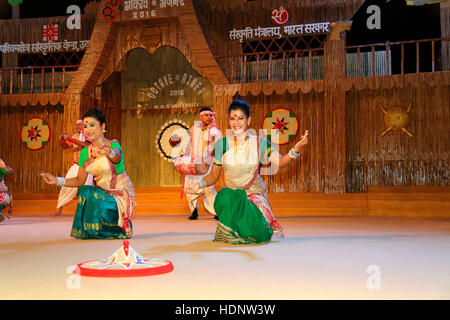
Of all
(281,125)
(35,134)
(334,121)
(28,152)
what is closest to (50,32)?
(35,134)

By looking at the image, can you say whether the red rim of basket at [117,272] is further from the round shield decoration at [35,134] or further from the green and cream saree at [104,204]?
the round shield decoration at [35,134]

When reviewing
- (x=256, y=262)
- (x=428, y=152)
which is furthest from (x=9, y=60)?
(x=256, y=262)

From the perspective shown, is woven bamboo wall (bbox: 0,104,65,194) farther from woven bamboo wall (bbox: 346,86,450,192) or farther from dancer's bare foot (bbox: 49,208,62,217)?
woven bamboo wall (bbox: 346,86,450,192)

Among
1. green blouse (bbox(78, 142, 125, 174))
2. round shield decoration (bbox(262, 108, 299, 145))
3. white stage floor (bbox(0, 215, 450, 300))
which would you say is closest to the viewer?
white stage floor (bbox(0, 215, 450, 300))

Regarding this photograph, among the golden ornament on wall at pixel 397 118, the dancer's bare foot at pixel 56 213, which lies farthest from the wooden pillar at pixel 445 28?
the dancer's bare foot at pixel 56 213

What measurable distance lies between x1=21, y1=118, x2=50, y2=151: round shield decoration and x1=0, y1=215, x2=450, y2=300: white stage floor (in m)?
5.90

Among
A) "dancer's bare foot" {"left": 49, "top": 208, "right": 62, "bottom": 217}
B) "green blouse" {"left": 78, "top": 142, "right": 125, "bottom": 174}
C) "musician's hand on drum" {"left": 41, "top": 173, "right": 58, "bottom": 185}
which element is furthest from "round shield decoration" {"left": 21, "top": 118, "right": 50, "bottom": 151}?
"musician's hand on drum" {"left": 41, "top": 173, "right": 58, "bottom": 185}

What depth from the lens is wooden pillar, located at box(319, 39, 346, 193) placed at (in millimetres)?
8844

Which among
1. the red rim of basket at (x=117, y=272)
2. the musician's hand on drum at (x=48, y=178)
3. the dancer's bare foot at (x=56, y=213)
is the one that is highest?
the musician's hand on drum at (x=48, y=178)

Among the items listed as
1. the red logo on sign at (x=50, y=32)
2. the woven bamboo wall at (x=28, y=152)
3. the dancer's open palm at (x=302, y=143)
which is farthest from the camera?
the red logo on sign at (x=50, y=32)

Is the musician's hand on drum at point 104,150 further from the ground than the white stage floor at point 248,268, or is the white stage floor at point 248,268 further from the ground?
the musician's hand on drum at point 104,150

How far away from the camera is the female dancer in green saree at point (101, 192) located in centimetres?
441

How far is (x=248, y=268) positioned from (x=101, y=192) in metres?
2.08

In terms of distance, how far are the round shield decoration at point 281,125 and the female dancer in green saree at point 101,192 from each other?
5315 millimetres
